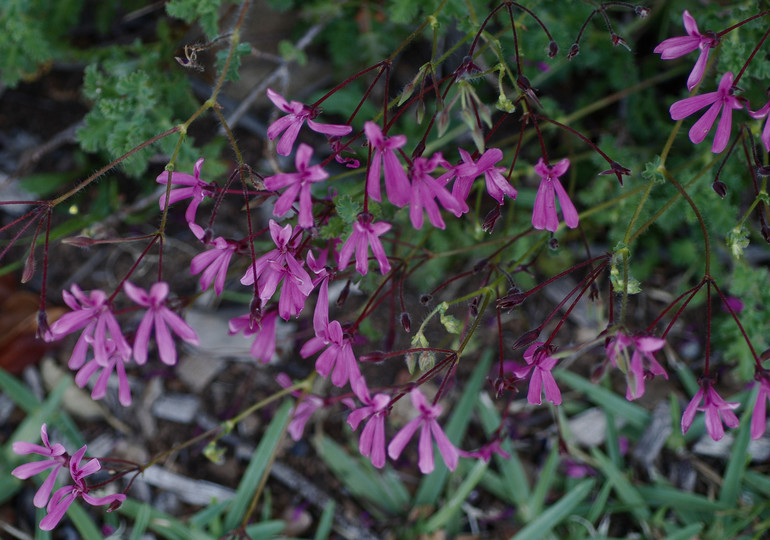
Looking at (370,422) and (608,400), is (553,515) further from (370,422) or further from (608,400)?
(370,422)

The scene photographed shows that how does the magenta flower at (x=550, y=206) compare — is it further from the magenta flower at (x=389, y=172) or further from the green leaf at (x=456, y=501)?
the green leaf at (x=456, y=501)

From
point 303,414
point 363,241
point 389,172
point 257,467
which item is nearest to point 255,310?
point 363,241

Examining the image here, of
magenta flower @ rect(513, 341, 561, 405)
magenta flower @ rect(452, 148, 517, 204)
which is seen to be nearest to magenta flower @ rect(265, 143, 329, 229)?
magenta flower @ rect(452, 148, 517, 204)

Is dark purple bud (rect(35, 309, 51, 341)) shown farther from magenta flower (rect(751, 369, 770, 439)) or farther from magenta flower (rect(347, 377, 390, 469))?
magenta flower (rect(751, 369, 770, 439))

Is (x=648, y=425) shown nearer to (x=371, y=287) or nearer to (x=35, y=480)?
(x=371, y=287)

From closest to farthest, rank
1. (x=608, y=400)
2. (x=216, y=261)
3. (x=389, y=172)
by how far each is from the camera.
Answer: (x=389, y=172), (x=216, y=261), (x=608, y=400)

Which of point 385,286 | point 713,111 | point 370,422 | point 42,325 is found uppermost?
point 713,111
